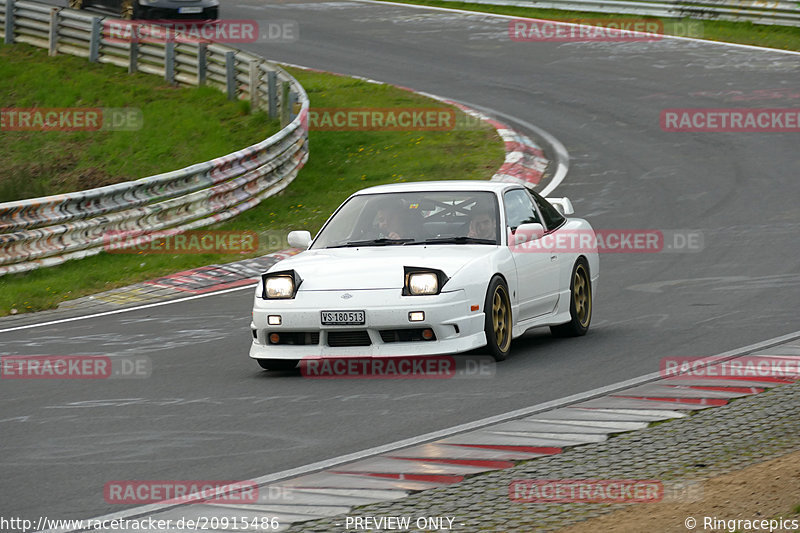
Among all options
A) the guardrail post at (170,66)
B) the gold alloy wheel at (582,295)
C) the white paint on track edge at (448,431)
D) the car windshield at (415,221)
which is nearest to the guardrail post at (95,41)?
the guardrail post at (170,66)

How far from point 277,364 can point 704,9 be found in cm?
2747

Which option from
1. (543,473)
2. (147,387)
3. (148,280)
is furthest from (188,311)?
(543,473)

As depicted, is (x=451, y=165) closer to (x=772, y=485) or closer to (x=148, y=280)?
(x=148, y=280)

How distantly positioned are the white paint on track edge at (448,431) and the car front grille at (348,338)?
1.66 metres

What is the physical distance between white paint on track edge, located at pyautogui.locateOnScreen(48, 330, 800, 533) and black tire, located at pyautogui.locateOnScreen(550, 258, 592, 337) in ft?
5.31

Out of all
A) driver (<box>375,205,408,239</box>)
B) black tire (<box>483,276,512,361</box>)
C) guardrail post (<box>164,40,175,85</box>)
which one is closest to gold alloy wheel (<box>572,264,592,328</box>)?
black tire (<box>483,276,512,361</box>)

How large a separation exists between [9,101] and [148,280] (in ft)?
47.6

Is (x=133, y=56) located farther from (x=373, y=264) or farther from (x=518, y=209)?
(x=373, y=264)

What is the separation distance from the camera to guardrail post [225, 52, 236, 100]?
84.7 ft

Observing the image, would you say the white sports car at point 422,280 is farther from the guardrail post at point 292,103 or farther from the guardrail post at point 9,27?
the guardrail post at point 9,27

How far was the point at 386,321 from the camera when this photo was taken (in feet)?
30.7

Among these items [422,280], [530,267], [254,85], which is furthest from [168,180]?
[422,280]

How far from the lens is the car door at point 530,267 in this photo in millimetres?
10398

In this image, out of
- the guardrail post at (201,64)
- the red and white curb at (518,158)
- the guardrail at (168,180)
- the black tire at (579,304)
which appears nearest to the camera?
the black tire at (579,304)
